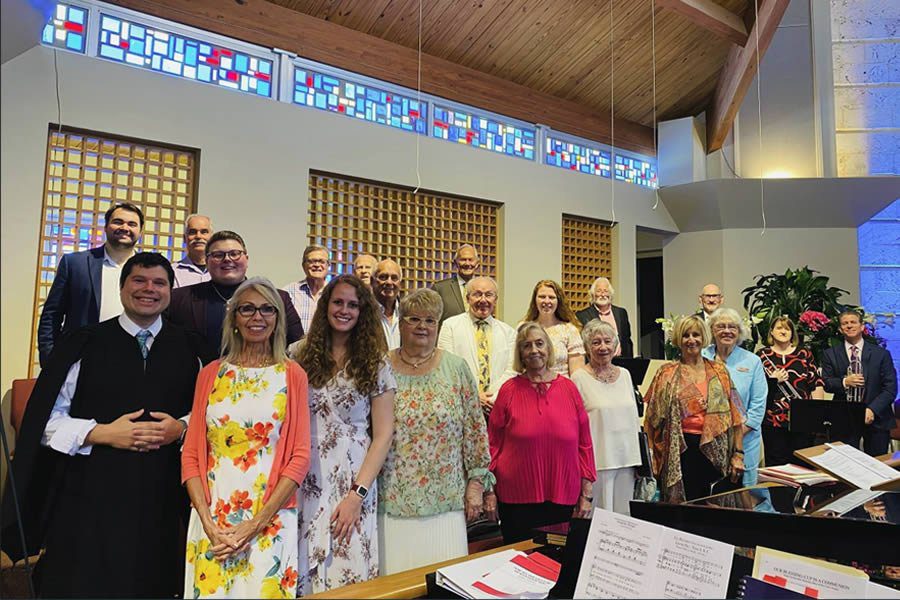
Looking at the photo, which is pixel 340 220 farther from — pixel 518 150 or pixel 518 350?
pixel 518 350

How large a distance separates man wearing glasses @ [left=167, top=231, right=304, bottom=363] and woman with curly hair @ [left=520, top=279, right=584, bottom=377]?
1579 millimetres

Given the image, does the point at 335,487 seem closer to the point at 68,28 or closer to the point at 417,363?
the point at 417,363

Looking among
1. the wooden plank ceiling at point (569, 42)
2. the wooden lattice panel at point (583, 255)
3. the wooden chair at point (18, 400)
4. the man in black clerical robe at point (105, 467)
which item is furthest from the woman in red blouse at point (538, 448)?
the wooden lattice panel at point (583, 255)

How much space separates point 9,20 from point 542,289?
10.3ft

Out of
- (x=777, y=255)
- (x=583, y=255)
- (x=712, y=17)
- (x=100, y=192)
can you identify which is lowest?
(x=100, y=192)

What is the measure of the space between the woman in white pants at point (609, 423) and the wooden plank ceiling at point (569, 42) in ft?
11.5

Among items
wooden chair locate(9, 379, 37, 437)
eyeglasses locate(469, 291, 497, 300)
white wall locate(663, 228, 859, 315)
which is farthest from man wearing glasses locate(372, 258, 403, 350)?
white wall locate(663, 228, 859, 315)

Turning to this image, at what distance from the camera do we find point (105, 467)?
66.6 inches

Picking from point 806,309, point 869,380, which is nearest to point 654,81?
point 806,309

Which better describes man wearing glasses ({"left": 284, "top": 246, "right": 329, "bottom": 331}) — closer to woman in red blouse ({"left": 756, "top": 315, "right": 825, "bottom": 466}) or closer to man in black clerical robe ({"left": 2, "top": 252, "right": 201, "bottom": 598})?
man in black clerical robe ({"left": 2, "top": 252, "right": 201, "bottom": 598})

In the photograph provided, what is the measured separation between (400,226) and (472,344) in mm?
2240

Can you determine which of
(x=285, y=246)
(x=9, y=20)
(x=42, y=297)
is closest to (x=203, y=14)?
(x=285, y=246)

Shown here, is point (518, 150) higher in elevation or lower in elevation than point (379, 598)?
higher

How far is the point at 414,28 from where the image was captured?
536 cm
